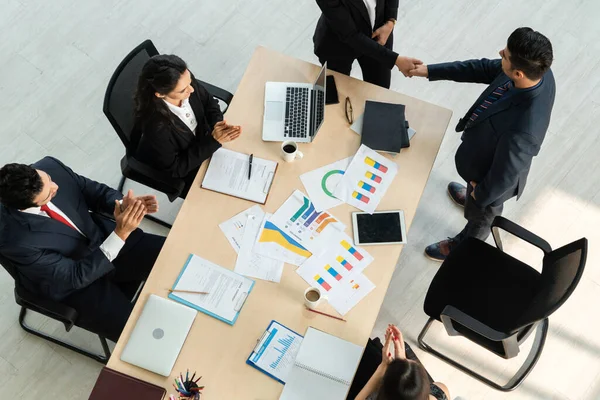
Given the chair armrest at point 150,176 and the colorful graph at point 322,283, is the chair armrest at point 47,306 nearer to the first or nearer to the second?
the chair armrest at point 150,176

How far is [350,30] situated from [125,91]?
3.88 ft

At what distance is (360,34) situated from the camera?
2980 millimetres

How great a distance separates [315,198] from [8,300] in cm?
199

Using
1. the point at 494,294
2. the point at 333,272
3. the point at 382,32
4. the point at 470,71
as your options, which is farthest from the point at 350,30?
the point at 494,294

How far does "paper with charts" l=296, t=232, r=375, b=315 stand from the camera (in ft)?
8.29

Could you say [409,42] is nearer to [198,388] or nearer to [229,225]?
[229,225]

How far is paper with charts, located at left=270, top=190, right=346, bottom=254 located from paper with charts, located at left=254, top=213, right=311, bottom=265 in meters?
0.02

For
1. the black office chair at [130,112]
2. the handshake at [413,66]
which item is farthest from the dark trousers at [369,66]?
the black office chair at [130,112]

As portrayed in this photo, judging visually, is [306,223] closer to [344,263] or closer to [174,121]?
[344,263]

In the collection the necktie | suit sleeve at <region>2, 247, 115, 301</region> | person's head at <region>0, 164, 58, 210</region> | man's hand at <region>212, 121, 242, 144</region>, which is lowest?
suit sleeve at <region>2, 247, 115, 301</region>

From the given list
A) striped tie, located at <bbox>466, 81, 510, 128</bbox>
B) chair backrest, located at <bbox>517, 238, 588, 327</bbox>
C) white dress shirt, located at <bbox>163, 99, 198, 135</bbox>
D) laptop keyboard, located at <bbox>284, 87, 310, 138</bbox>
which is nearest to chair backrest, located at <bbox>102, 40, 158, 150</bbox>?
white dress shirt, located at <bbox>163, 99, 198, 135</bbox>

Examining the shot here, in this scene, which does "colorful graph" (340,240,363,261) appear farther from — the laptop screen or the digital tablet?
the laptop screen

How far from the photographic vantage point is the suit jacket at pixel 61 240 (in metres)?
2.40

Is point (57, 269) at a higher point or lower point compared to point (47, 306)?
higher
